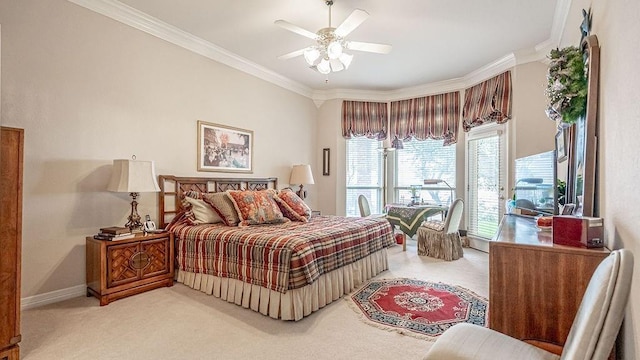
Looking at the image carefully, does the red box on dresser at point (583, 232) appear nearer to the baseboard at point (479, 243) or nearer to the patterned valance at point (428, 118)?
the baseboard at point (479, 243)

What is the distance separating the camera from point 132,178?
2.88m

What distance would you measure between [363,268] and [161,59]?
132 inches

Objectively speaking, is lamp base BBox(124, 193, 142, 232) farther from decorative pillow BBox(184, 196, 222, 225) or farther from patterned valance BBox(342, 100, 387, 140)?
patterned valance BBox(342, 100, 387, 140)

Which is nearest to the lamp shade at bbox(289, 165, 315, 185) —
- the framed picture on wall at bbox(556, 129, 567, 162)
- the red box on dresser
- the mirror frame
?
the framed picture on wall at bbox(556, 129, 567, 162)

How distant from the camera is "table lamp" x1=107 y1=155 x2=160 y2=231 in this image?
2.86 m

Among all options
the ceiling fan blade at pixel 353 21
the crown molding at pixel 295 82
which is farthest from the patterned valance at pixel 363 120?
the ceiling fan blade at pixel 353 21

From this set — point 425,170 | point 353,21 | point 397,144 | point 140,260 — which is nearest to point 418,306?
point 353,21

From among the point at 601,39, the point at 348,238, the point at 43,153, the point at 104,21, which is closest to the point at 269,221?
the point at 348,238

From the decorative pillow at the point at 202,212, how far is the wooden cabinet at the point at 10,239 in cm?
161

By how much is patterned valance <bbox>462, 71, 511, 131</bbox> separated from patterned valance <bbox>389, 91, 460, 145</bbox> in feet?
0.68

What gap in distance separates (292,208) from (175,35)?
8.30 feet

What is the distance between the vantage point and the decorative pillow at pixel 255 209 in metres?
3.43

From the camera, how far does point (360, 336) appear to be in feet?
7.39

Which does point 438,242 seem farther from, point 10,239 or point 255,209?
point 10,239
